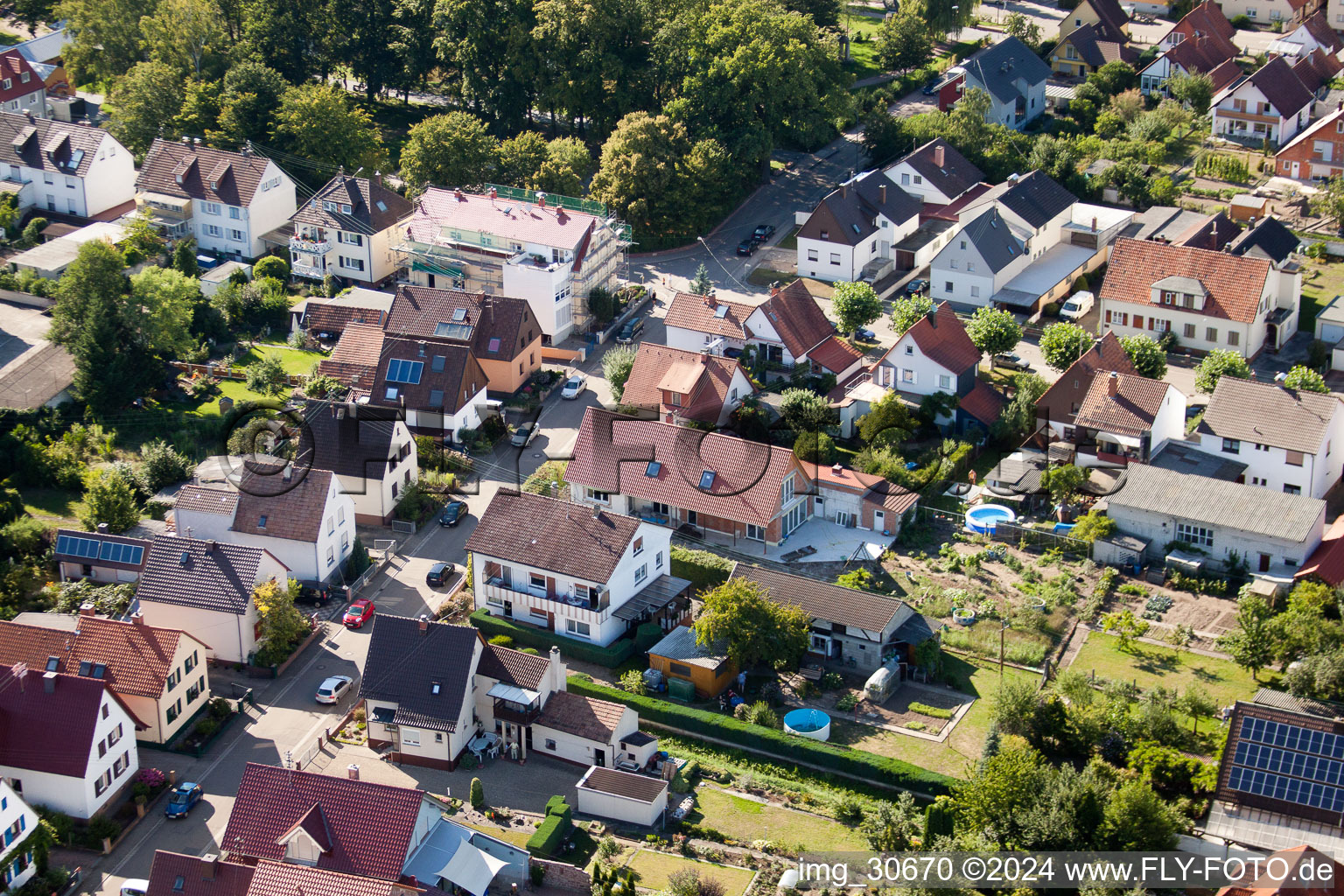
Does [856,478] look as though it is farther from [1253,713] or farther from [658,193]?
[658,193]

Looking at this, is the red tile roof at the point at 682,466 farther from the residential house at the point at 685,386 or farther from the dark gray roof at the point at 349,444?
the dark gray roof at the point at 349,444

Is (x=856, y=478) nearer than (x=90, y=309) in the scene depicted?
Yes

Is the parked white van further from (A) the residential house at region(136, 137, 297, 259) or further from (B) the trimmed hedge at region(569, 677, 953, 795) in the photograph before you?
(A) the residential house at region(136, 137, 297, 259)

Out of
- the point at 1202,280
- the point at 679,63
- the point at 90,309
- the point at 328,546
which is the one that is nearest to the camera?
the point at 328,546

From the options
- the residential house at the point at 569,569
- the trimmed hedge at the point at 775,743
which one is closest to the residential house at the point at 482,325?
the residential house at the point at 569,569

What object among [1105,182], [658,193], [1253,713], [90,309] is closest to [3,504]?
[90,309]
